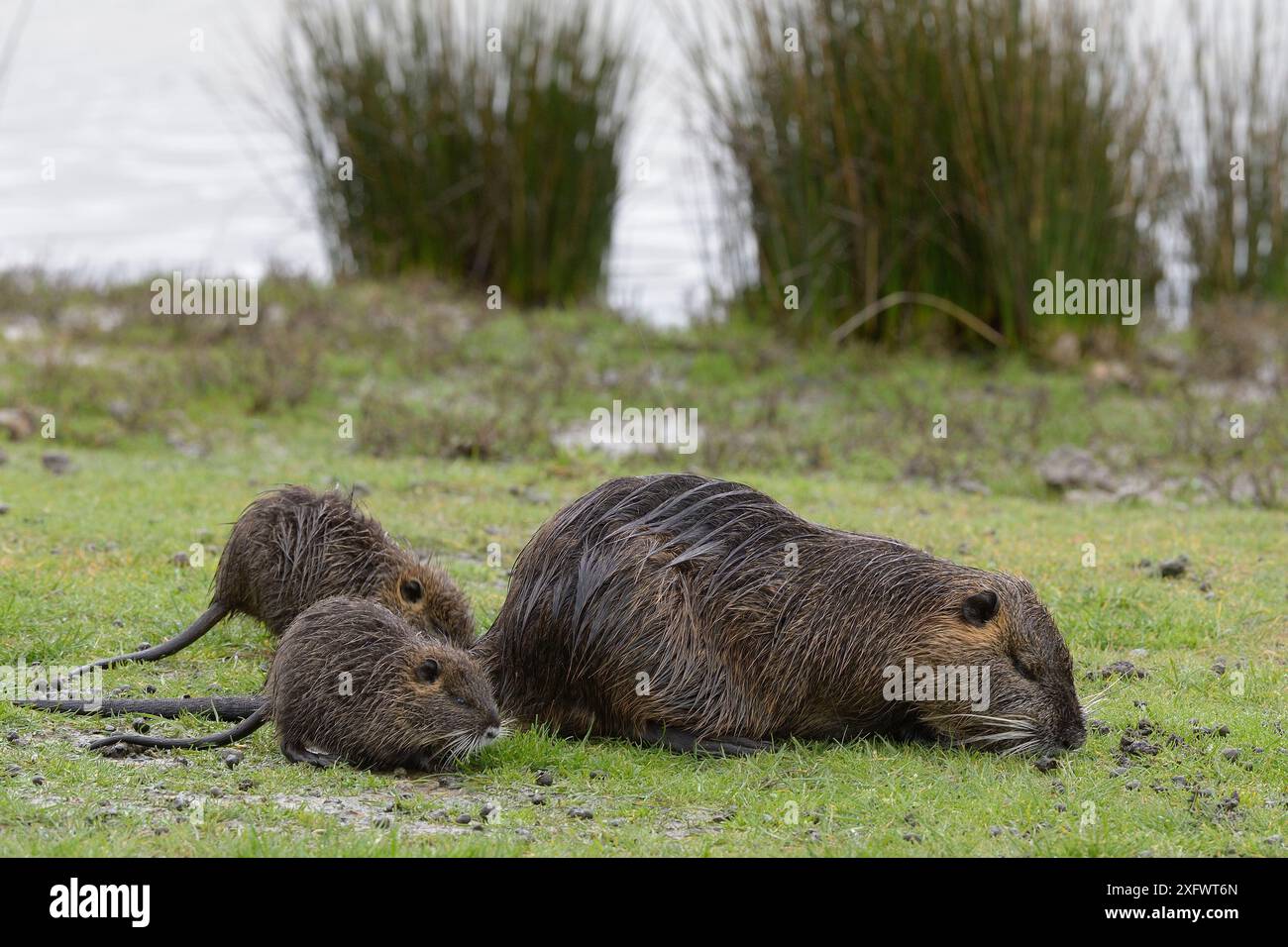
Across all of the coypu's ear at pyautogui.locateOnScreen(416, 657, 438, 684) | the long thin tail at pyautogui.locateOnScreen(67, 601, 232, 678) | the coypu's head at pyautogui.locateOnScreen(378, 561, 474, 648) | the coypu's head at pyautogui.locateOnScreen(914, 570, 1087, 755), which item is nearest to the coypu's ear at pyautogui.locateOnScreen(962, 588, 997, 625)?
the coypu's head at pyautogui.locateOnScreen(914, 570, 1087, 755)

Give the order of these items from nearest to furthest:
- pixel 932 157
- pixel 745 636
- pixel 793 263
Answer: pixel 745 636 → pixel 932 157 → pixel 793 263

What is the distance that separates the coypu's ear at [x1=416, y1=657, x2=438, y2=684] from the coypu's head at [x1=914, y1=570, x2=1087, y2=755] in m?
1.38

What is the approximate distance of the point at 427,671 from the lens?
182 inches

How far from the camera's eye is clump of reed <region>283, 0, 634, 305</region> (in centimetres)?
1284

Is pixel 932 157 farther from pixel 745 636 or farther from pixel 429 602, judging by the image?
pixel 745 636

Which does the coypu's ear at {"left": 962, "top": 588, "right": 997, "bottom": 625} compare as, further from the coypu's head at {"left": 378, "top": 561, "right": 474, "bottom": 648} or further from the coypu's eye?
the coypu's eye

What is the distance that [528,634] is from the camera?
15.8 ft

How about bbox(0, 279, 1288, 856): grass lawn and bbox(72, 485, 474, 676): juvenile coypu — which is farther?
bbox(72, 485, 474, 676): juvenile coypu

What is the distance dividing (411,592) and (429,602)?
7 centimetres

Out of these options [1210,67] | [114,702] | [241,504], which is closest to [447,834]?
[114,702]

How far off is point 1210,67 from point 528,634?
1001 centimetres

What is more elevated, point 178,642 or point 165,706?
point 178,642

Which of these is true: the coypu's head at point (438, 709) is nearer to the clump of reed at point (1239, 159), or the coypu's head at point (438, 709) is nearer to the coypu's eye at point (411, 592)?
the coypu's eye at point (411, 592)

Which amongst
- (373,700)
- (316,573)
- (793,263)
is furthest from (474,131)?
(373,700)
